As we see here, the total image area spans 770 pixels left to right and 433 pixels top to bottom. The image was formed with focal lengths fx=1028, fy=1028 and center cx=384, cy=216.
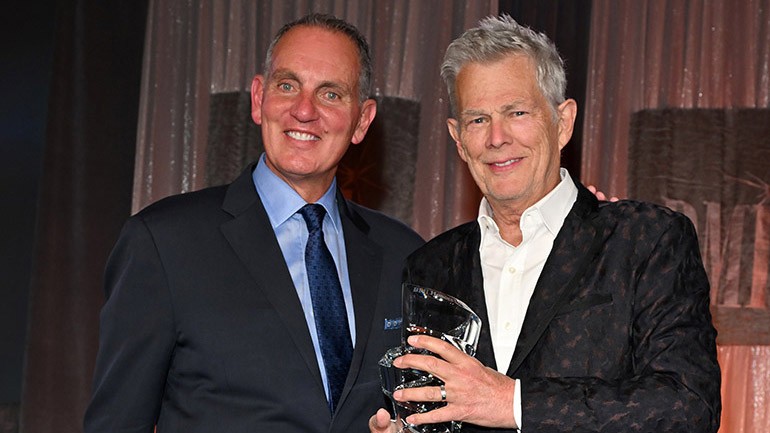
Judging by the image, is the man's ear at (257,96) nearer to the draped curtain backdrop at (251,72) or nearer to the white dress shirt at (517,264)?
the white dress shirt at (517,264)

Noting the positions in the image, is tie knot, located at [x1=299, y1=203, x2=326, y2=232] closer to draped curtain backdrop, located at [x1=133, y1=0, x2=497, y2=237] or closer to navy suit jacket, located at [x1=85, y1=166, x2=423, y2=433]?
navy suit jacket, located at [x1=85, y1=166, x2=423, y2=433]

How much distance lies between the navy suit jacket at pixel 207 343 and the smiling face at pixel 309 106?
0.21 m

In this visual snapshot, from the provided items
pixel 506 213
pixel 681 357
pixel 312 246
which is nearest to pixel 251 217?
pixel 312 246

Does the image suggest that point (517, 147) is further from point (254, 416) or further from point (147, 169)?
point (147, 169)

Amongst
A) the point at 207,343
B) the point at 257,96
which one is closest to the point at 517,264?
the point at 207,343

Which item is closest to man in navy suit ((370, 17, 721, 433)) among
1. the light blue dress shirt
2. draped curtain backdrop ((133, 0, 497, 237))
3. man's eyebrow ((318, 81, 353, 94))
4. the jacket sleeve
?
the light blue dress shirt

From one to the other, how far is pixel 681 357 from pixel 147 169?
9.45 feet

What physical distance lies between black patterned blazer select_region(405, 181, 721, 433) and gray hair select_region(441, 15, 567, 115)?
277 mm

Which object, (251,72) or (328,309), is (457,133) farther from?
(251,72)

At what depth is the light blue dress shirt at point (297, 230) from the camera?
2533 millimetres

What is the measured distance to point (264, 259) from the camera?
2502mm

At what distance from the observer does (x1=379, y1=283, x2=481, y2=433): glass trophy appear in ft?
6.89

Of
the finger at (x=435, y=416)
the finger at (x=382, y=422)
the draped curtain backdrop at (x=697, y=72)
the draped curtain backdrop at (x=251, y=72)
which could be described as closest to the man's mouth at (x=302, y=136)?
the finger at (x=382, y=422)

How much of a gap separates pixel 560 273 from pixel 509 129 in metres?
0.36
